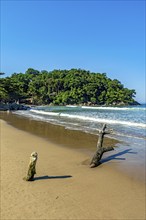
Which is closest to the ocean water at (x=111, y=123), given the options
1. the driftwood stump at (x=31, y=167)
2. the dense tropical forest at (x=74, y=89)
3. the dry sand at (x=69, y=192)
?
the dry sand at (x=69, y=192)

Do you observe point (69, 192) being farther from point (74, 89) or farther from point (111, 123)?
point (74, 89)

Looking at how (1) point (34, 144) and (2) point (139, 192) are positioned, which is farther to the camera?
(1) point (34, 144)

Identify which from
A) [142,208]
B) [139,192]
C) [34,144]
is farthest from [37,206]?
[34,144]

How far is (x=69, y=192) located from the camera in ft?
19.5

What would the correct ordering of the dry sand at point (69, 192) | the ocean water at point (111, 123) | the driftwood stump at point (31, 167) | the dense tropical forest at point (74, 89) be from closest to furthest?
the dry sand at point (69, 192), the driftwood stump at point (31, 167), the ocean water at point (111, 123), the dense tropical forest at point (74, 89)

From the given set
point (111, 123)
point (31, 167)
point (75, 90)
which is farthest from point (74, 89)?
point (31, 167)

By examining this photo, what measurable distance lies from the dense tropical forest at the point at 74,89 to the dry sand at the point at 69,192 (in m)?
112

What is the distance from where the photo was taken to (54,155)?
10148 mm

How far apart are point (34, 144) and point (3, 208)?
7670mm

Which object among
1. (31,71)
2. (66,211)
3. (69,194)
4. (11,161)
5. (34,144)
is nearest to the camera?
(66,211)

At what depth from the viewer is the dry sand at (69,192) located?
16.0 ft

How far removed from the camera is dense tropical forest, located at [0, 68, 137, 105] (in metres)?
128

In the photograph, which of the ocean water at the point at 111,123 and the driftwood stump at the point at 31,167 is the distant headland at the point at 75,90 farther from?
the driftwood stump at the point at 31,167

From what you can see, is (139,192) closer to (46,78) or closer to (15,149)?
(15,149)
